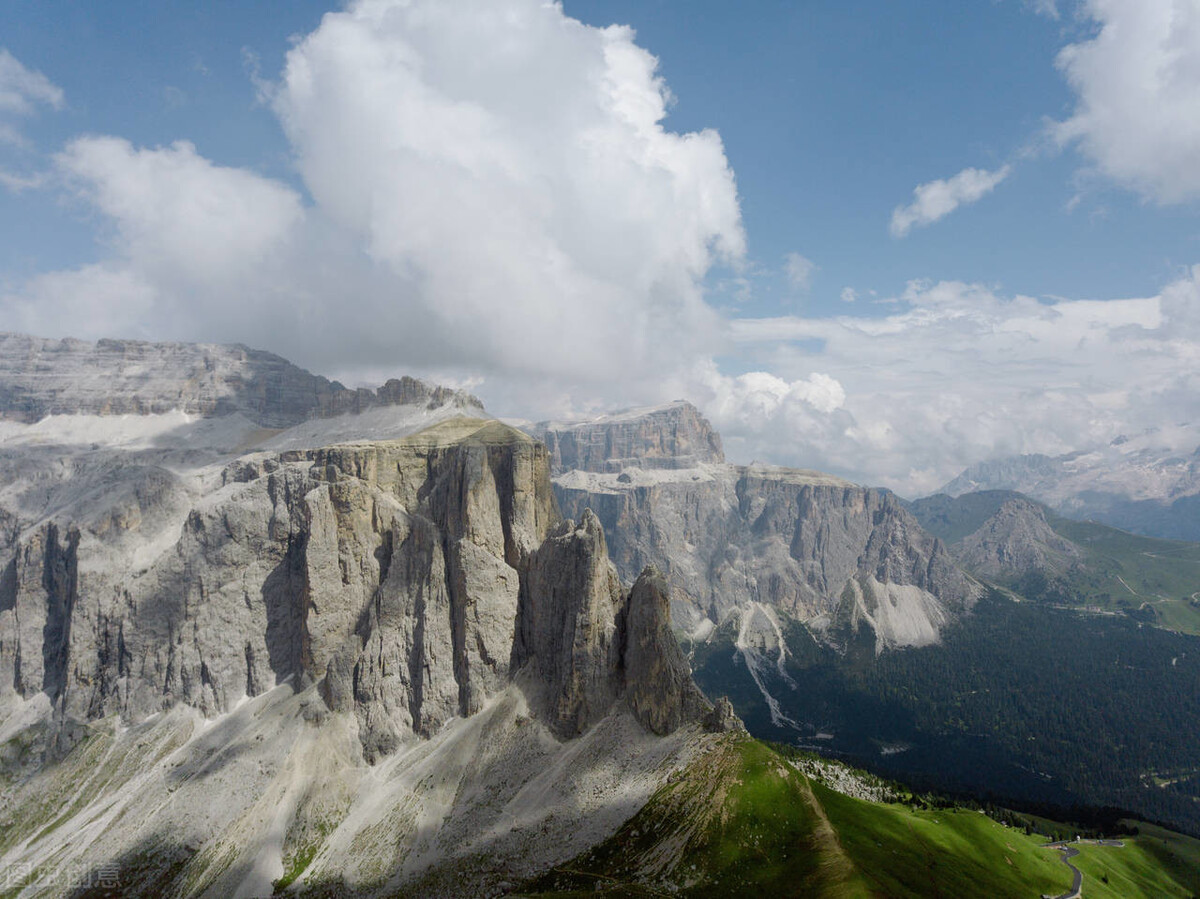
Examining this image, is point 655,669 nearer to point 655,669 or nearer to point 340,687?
point 655,669

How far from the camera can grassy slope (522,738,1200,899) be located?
8656cm

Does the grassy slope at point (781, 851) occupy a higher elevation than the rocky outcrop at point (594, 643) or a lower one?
lower

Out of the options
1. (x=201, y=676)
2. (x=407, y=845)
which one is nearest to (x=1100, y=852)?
(x=407, y=845)

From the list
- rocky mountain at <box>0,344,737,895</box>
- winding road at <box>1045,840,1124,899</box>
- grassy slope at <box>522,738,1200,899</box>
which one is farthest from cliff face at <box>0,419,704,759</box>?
winding road at <box>1045,840,1124,899</box>

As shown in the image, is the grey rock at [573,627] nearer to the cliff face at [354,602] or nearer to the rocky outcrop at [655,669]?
the cliff face at [354,602]

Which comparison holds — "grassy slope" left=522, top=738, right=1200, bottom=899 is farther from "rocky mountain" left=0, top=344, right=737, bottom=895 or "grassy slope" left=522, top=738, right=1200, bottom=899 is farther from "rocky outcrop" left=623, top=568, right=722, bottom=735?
"rocky outcrop" left=623, top=568, right=722, bottom=735

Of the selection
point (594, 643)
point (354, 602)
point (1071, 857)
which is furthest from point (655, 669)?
point (1071, 857)


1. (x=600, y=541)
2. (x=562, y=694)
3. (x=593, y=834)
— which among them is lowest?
(x=593, y=834)

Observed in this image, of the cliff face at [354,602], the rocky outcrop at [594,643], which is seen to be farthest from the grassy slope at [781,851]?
the cliff face at [354,602]

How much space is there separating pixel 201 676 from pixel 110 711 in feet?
94.3

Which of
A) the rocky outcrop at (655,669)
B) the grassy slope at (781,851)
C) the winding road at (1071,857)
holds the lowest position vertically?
the winding road at (1071,857)

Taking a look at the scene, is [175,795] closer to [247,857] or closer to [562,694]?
[247,857]

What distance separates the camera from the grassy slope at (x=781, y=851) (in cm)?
8656

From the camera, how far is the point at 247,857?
132 metres
